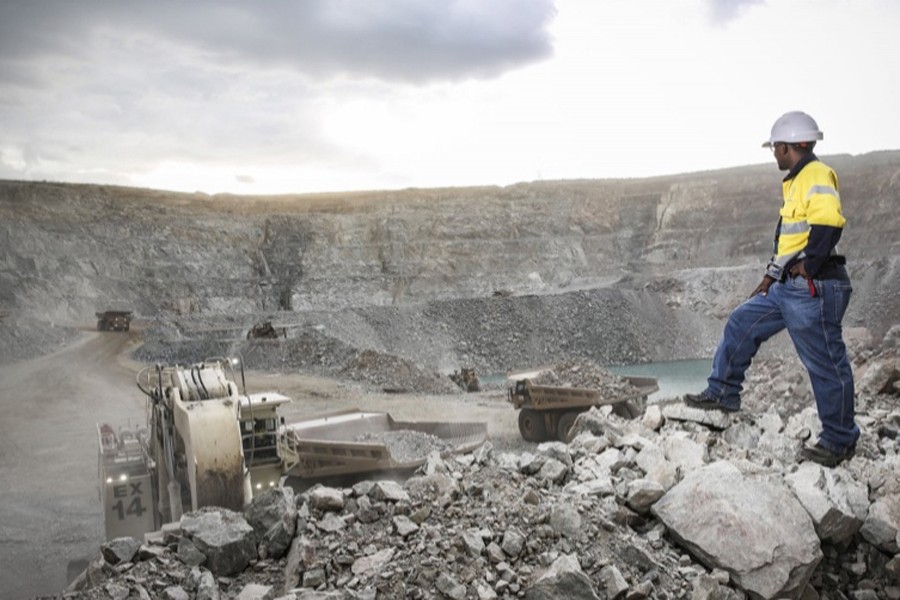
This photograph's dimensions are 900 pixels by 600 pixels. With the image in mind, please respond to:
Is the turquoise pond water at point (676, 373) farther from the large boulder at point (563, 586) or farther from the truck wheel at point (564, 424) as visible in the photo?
the large boulder at point (563, 586)

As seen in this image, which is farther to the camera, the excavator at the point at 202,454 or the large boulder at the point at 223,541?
the excavator at the point at 202,454

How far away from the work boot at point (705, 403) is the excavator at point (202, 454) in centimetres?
270

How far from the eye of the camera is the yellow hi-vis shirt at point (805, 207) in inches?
131

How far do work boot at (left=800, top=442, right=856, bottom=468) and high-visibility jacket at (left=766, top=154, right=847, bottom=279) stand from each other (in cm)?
92

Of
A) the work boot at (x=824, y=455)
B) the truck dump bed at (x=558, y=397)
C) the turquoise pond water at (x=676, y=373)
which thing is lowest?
the turquoise pond water at (x=676, y=373)

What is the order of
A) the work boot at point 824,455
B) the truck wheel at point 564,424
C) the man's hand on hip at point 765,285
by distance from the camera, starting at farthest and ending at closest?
the truck wheel at point 564,424, the man's hand on hip at point 765,285, the work boot at point 824,455

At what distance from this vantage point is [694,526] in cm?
319

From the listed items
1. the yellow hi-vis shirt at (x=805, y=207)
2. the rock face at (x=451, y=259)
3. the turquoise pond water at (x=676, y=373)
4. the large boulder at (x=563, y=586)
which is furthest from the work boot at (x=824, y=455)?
the rock face at (x=451, y=259)

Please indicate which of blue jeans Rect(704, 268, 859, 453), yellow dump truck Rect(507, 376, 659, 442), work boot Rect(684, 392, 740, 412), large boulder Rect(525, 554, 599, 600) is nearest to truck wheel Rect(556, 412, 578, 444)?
yellow dump truck Rect(507, 376, 659, 442)

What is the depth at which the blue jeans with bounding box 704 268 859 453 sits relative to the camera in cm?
346

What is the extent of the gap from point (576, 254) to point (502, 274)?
5.02 m

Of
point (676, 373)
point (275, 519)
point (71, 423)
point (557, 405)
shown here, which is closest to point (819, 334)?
point (275, 519)

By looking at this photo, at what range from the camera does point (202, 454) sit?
416 cm

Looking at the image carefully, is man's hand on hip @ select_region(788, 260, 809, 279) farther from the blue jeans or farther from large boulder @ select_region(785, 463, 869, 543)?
large boulder @ select_region(785, 463, 869, 543)
